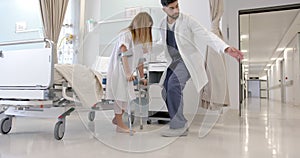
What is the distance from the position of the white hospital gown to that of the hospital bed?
179 mm

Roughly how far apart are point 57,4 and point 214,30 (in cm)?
233

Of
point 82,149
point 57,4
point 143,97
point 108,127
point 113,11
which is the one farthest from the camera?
point 113,11

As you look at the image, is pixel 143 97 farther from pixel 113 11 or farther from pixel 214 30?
pixel 113 11

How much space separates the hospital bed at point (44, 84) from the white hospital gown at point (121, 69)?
18 centimetres

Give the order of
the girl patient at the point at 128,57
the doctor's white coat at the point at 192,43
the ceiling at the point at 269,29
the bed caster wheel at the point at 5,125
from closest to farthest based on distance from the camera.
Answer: the girl patient at the point at 128,57, the doctor's white coat at the point at 192,43, the bed caster wheel at the point at 5,125, the ceiling at the point at 269,29

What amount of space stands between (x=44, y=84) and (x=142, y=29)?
30.3 inches

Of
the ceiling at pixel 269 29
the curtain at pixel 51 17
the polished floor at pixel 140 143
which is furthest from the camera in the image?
the ceiling at pixel 269 29

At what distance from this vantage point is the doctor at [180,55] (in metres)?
1.84

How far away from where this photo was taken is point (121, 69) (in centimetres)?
177

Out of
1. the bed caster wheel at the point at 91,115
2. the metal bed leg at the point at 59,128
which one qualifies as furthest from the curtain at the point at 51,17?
the metal bed leg at the point at 59,128

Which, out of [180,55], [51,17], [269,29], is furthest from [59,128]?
[269,29]

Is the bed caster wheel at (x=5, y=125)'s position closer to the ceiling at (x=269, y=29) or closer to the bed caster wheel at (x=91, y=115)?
the bed caster wheel at (x=91, y=115)

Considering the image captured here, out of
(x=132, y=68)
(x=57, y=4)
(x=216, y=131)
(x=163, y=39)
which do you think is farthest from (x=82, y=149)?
(x=57, y=4)

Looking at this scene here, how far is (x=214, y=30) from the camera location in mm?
2615
